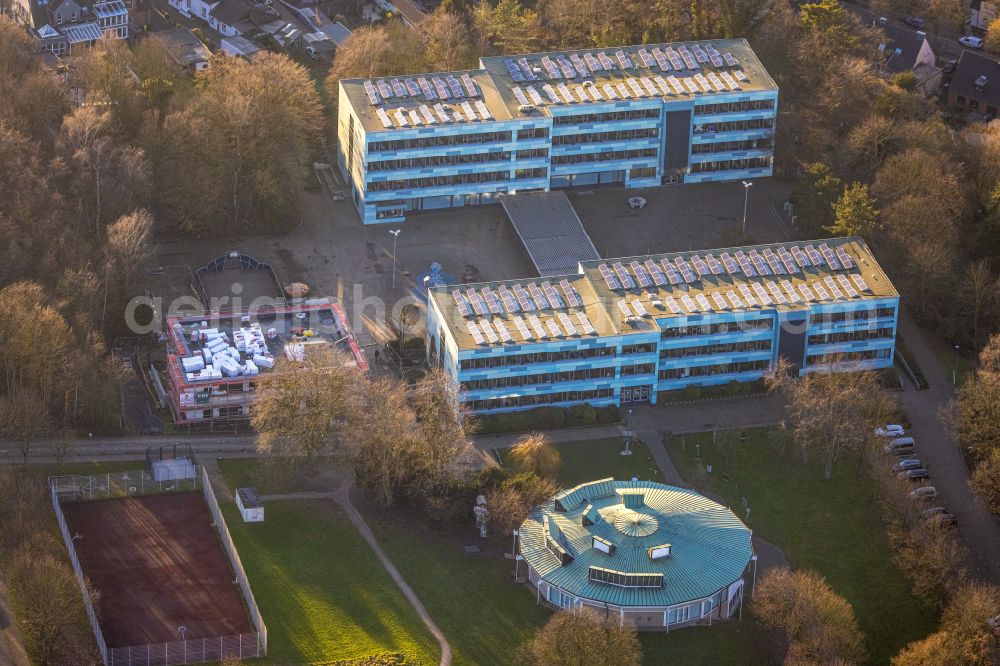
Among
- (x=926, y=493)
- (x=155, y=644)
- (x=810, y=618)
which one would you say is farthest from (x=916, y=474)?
(x=155, y=644)

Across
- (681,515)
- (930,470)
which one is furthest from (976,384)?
(681,515)

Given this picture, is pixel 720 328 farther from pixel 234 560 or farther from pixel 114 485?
pixel 114 485

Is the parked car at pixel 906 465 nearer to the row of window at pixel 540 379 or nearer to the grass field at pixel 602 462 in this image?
the grass field at pixel 602 462

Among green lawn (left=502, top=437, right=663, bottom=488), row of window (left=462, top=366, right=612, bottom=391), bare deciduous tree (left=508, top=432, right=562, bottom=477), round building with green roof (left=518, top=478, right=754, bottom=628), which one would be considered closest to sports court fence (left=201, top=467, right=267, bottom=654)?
round building with green roof (left=518, top=478, right=754, bottom=628)

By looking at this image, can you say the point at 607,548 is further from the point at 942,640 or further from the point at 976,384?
the point at 976,384

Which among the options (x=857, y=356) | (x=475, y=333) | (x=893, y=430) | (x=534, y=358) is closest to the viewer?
(x=534, y=358)
